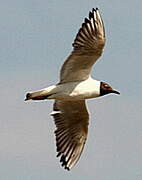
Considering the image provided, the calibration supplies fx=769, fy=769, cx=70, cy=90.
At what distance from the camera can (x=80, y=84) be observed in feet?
51.6

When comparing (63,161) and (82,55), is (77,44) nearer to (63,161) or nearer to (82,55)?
(82,55)

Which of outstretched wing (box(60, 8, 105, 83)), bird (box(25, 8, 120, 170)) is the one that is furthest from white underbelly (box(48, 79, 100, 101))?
outstretched wing (box(60, 8, 105, 83))

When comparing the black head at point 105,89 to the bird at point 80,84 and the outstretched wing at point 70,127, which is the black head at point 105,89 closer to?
the bird at point 80,84

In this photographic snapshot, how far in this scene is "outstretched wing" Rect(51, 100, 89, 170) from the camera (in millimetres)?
16547

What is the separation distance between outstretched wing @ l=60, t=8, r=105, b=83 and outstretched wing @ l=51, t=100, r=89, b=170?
894 millimetres

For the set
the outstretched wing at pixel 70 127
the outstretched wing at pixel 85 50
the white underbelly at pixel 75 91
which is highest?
the outstretched wing at pixel 85 50

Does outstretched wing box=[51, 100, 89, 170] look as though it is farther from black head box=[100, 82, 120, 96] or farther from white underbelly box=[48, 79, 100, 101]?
white underbelly box=[48, 79, 100, 101]

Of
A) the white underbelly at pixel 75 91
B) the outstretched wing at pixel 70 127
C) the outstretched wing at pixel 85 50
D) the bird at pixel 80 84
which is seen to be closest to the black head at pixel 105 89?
the bird at pixel 80 84

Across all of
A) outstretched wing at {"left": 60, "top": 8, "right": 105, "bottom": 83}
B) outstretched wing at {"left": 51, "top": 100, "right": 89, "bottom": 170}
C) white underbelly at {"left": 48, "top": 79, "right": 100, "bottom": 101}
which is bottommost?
outstretched wing at {"left": 51, "top": 100, "right": 89, "bottom": 170}

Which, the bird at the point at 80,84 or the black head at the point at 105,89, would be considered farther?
the black head at the point at 105,89

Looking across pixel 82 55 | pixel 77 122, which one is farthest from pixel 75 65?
pixel 77 122

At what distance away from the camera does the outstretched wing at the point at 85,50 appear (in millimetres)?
15594

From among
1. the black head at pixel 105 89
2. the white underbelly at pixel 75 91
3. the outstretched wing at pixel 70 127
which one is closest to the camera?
the white underbelly at pixel 75 91

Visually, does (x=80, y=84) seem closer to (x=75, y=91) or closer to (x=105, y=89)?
(x=75, y=91)
